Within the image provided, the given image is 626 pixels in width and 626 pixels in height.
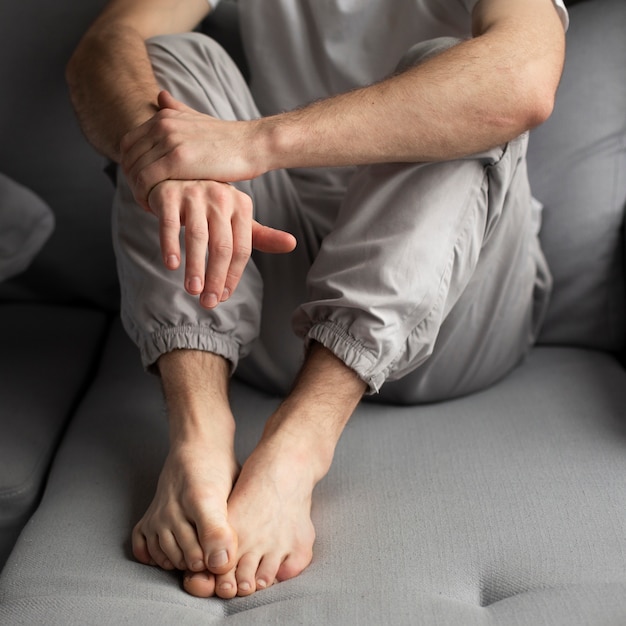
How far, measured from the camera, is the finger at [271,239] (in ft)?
3.05

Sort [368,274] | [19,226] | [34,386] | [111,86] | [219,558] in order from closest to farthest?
[219,558], [368,274], [111,86], [34,386], [19,226]

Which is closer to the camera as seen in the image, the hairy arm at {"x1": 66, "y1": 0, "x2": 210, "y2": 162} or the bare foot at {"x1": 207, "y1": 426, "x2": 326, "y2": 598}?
the bare foot at {"x1": 207, "y1": 426, "x2": 326, "y2": 598}

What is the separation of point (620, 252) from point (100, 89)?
77 cm

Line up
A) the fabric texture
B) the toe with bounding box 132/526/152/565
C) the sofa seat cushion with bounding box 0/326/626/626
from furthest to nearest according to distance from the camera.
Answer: the fabric texture
the toe with bounding box 132/526/152/565
the sofa seat cushion with bounding box 0/326/626/626

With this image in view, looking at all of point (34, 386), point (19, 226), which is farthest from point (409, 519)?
point (19, 226)

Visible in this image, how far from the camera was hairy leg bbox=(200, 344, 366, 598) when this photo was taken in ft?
2.85

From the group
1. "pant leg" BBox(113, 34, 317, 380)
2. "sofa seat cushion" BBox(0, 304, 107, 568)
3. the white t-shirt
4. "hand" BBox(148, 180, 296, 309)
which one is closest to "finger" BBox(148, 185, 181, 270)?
"hand" BBox(148, 180, 296, 309)

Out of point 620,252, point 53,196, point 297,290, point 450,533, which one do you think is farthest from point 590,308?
point 53,196

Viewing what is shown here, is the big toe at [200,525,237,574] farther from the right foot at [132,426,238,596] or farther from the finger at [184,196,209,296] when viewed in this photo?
the finger at [184,196,209,296]

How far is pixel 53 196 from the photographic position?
4.98ft

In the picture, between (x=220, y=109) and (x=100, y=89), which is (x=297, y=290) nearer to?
(x=220, y=109)

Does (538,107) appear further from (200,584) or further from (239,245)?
(200,584)

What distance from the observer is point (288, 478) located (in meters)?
0.92

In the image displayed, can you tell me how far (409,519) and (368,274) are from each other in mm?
257
